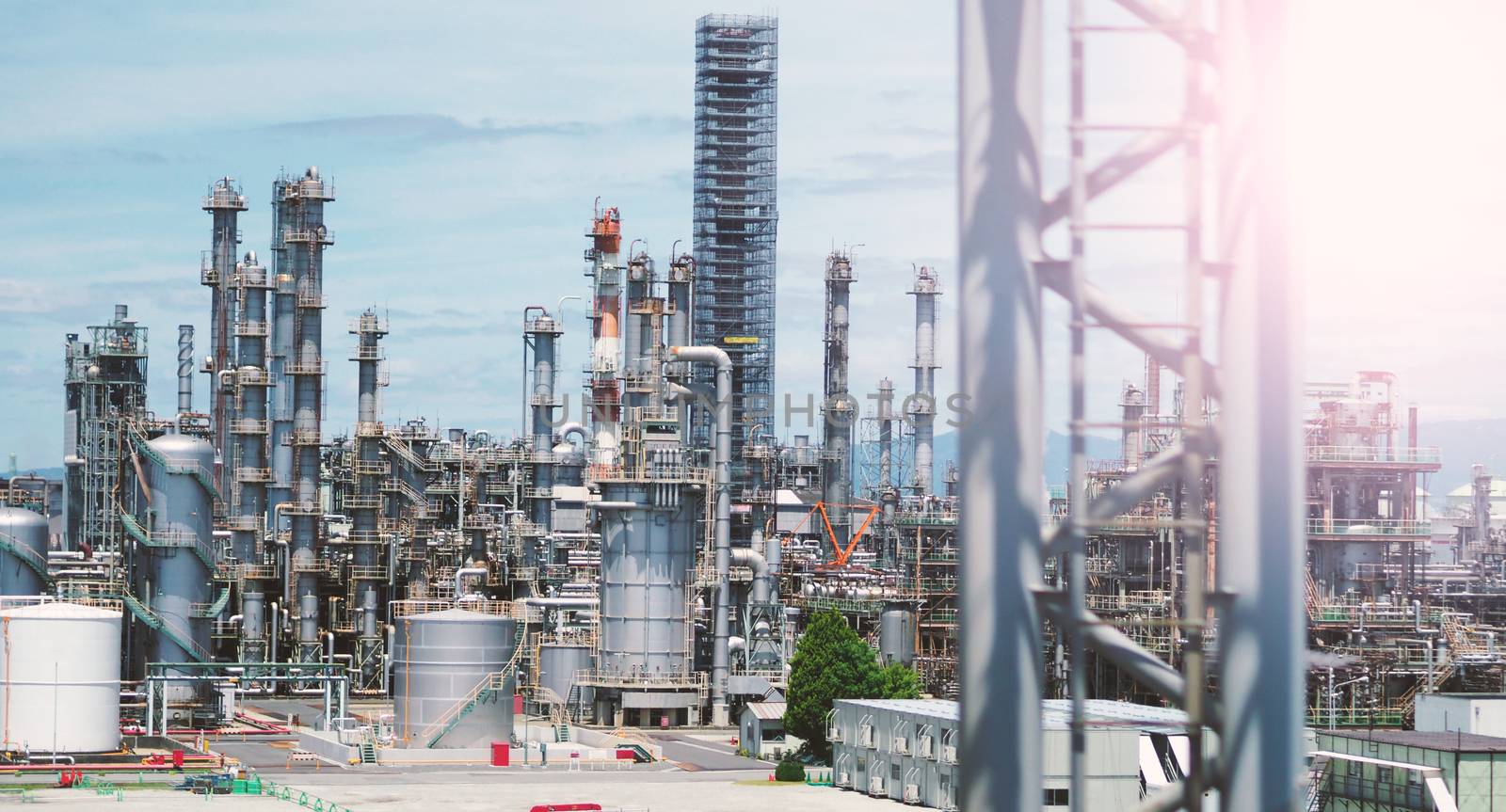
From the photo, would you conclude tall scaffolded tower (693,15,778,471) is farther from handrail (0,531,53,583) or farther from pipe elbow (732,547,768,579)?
handrail (0,531,53,583)

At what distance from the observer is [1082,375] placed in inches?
233

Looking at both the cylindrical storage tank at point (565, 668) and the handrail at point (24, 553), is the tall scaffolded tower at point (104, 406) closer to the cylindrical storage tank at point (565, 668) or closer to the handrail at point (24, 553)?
the handrail at point (24, 553)

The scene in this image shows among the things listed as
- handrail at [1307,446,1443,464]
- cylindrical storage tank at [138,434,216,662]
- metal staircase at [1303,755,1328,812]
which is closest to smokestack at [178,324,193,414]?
cylindrical storage tank at [138,434,216,662]

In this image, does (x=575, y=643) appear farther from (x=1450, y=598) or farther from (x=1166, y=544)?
(x=1450, y=598)

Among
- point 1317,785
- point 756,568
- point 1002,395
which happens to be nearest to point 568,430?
point 756,568

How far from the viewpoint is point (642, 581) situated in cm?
6794

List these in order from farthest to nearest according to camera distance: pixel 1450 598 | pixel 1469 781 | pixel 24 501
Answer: pixel 24 501, pixel 1450 598, pixel 1469 781

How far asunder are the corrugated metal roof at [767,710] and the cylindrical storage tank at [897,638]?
23.9 ft

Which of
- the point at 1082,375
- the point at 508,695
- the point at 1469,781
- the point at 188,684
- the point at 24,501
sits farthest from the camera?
the point at 24,501

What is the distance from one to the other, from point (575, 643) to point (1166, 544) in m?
20.7

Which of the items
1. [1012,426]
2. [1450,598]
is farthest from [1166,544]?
[1012,426]

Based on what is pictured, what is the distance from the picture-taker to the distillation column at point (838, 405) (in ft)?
352

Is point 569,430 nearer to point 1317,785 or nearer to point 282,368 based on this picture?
point 282,368

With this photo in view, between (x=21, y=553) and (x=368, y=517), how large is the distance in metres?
17.9
